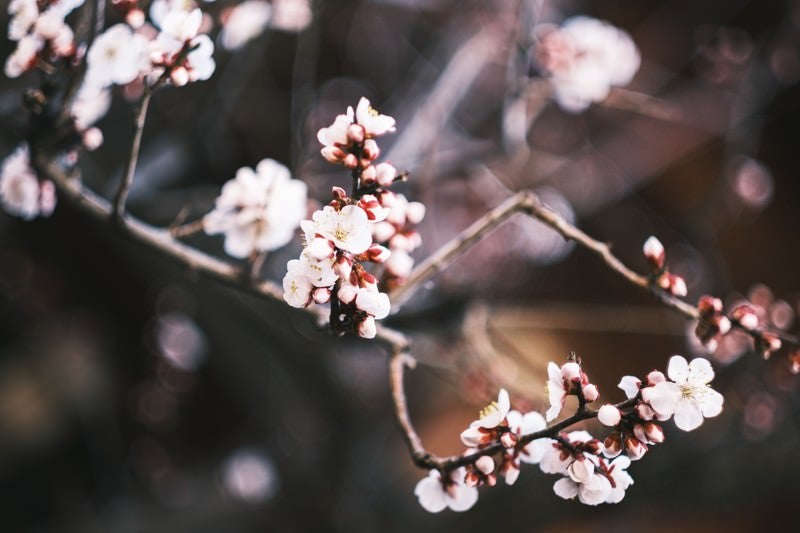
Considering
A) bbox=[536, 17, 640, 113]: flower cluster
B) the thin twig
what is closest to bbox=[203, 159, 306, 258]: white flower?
the thin twig

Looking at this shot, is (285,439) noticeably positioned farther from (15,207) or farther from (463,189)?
(15,207)

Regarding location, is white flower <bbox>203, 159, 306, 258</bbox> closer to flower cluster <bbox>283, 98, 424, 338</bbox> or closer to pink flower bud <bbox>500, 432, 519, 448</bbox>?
flower cluster <bbox>283, 98, 424, 338</bbox>

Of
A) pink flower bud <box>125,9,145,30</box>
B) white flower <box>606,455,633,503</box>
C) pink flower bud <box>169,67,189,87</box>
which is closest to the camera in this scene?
white flower <box>606,455,633,503</box>

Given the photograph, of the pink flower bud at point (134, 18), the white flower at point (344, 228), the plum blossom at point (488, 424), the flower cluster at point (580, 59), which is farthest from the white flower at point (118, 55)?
the flower cluster at point (580, 59)

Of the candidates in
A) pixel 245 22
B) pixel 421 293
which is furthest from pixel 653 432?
pixel 245 22

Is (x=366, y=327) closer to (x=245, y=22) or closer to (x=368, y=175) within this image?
(x=368, y=175)

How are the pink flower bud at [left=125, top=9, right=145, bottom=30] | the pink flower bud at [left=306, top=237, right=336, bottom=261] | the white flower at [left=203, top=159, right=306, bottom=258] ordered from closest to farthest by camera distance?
the pink flower bud at [left=306, top=237, right=336, bottom=261], the pink flower bud at [left=125, top=9, right=145, bottom=30], the white flower at [left=203, top=159, right=306, bottom=258]
